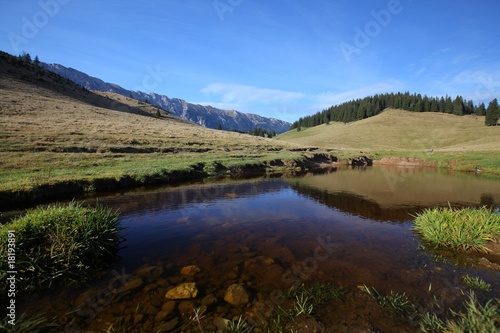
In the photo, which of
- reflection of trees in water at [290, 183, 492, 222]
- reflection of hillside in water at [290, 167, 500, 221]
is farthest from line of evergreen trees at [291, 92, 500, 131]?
reflection of trees in water at [290, 183, 492, 222]

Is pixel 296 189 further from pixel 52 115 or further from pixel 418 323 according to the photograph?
pixel 52 115

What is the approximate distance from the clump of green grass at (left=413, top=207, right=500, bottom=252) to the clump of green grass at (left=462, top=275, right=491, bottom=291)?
8.92ft

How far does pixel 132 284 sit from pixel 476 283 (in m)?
11.5

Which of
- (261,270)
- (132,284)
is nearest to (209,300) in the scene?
(261,270)

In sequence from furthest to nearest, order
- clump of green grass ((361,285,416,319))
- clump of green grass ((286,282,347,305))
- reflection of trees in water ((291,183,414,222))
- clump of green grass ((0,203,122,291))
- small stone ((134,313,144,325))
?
reflection of trees in water ((291,183,414,222)) < clump of green grass ((0,203,122,291)) < clump of green grass ((286,282,347,305)) < clump of green grass ((361,285,416,319)) < small stone ((134,313,144,325))

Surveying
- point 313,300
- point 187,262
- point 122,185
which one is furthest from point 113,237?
point 122,185

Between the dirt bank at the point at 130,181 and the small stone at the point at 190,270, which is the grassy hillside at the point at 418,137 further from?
the small stone at the point at 190,270

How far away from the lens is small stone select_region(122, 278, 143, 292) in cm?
789

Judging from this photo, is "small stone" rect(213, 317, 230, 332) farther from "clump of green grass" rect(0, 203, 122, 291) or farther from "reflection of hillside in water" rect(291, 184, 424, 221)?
"reflection of hillside in water" rect(291, 184, 424, 221)

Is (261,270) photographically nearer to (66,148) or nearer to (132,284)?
(132,284)

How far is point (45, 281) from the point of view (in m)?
7.78

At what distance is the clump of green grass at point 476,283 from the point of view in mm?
7883

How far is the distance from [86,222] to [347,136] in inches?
4507

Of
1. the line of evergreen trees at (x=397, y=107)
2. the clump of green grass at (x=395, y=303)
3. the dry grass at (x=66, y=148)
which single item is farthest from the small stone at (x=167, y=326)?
the line of evergreen trees at (x=397, y=107)
